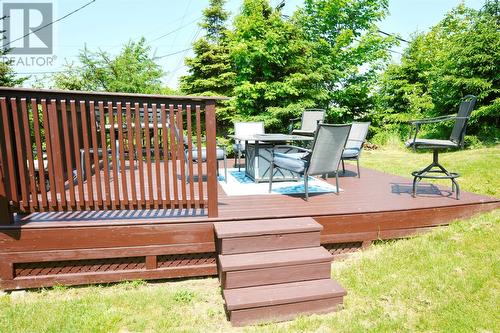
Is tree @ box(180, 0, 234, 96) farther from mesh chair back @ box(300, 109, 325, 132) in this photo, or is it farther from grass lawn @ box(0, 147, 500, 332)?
grass lawn @ box(0, 147, 500, 332)

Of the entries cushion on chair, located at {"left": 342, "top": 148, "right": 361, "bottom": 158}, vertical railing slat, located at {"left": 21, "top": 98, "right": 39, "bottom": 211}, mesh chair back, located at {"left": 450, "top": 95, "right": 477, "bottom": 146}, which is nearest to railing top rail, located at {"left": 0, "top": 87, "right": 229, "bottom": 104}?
vertical railing slat, located at {"left": 21, "top": 98, "right": 39, "bottom": 211}

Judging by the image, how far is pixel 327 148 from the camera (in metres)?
3.57

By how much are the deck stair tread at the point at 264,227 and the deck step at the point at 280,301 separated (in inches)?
16.0

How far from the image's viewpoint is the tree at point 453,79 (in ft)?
27.5

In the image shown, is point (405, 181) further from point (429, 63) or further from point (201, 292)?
point (429, 63)

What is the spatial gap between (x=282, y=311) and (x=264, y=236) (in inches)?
22.5

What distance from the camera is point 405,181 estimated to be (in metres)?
4.82

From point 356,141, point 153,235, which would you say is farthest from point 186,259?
point 356,141

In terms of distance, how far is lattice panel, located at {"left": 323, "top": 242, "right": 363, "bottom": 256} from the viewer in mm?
3166

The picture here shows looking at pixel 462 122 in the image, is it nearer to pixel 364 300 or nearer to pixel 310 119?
pixel 364 300

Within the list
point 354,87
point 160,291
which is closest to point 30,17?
point 354,87

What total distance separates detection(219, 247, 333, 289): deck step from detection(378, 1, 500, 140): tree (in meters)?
8.40

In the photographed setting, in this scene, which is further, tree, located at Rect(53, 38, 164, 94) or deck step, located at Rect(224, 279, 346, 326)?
tree, located at Rect(53, 38, 164, 94)

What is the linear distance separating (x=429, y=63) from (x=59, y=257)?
13.9 m
